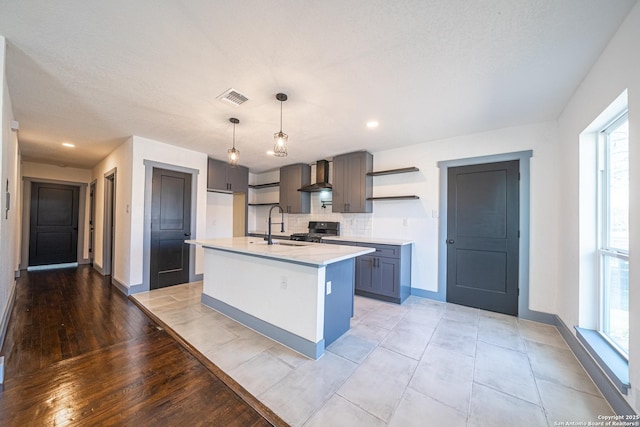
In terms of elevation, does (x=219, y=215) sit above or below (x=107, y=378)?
above

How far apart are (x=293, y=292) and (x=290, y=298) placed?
7 cm

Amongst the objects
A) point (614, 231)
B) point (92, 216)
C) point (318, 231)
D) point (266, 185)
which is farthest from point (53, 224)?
point (614, 231)

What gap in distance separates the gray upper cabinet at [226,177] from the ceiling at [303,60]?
5.49 ft

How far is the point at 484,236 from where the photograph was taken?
10.7 ft

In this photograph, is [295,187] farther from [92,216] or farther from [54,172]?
[54,172]

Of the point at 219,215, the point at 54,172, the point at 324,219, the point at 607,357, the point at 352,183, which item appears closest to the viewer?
the point at 607,357

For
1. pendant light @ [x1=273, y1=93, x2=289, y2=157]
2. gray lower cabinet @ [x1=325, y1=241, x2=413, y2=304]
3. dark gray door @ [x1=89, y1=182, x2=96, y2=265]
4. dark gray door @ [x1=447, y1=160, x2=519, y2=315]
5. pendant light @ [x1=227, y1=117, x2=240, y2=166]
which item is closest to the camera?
pendant light @ [x1=273, y1=93, x2=289, y2=157]

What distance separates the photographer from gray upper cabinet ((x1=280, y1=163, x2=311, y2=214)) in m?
5.14

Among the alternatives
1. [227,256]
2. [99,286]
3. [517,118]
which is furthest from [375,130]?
[99,286]

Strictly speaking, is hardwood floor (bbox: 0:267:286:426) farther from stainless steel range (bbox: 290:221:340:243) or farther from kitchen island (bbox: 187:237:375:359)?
stainless steel range (bbox: 290:221:340:243)

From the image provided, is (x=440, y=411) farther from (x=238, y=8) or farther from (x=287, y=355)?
(x=238, y=8)

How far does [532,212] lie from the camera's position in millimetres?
2977

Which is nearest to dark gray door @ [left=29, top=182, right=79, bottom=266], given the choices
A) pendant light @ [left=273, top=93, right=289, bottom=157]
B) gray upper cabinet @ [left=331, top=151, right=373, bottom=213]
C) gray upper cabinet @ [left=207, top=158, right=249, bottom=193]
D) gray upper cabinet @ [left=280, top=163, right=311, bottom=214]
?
gray upper cabinet @ [left=207, top=158, right=249, bottom=193]

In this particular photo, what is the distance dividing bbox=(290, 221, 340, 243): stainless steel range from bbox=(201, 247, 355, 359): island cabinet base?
187 cm
